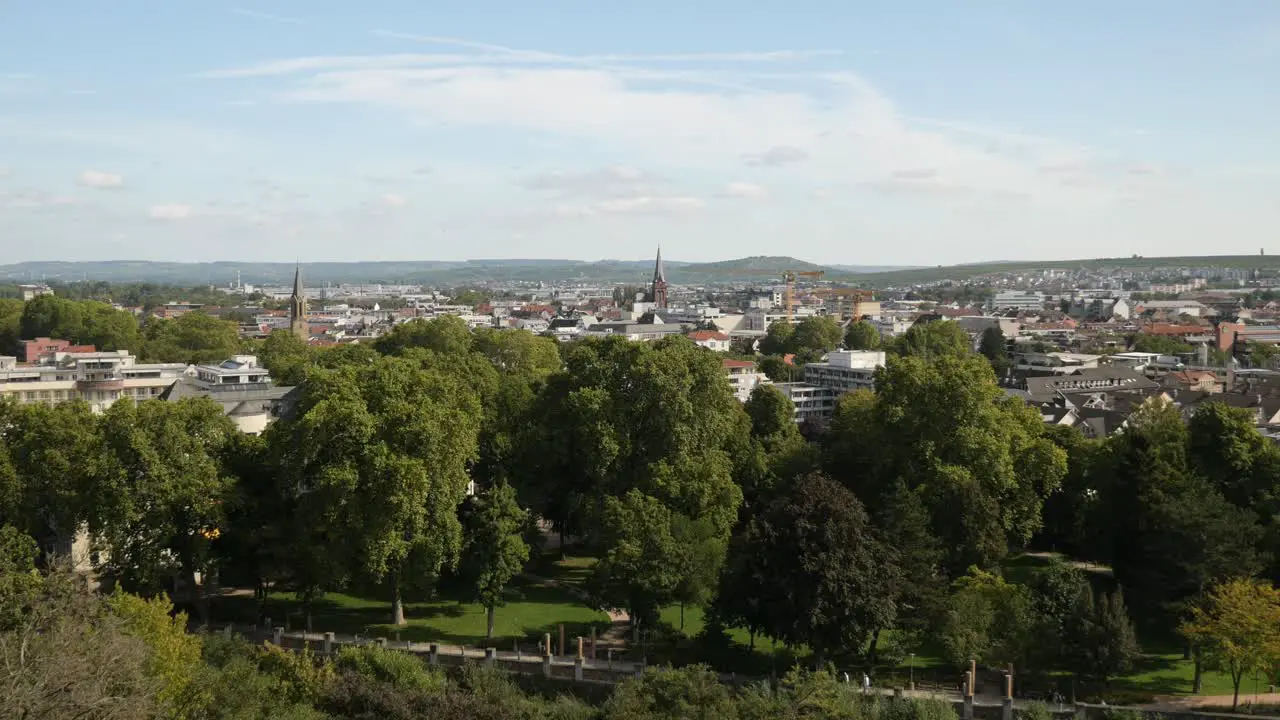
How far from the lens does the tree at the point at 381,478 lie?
92.9 feet

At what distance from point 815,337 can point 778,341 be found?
484cm

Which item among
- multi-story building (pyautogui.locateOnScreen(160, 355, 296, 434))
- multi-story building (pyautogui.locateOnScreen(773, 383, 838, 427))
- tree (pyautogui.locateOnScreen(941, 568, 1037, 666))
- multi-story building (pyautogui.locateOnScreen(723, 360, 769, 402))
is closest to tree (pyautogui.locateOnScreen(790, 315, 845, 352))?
multi-story building (pyautogui.locateOnScreen(723, 360, 769, 402))

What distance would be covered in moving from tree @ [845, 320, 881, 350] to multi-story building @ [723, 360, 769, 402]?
20.8m

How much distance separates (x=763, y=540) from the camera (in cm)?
2675

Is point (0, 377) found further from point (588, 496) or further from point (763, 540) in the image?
point (763, 540)

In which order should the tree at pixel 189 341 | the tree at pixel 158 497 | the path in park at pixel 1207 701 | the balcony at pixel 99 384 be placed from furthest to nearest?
the tree at pixel 189 341, the balcony at pixel 99 384, the tree at pixel 158 497, the path in park at pixel 1207 701

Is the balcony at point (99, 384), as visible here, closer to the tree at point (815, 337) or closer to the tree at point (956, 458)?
the tree at point (956, 458)

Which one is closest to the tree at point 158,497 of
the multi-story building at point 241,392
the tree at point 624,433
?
the tree at point 624,433

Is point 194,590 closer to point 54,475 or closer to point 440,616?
point 54,475

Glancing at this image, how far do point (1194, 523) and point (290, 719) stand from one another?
20292 mm

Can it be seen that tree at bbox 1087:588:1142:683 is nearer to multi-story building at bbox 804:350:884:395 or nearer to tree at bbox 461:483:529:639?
tree at bbox 461:483:529:639

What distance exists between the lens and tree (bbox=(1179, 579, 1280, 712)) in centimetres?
2397

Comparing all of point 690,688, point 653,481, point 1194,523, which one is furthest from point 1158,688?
point 653,481

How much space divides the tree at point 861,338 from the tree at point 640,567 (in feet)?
221
